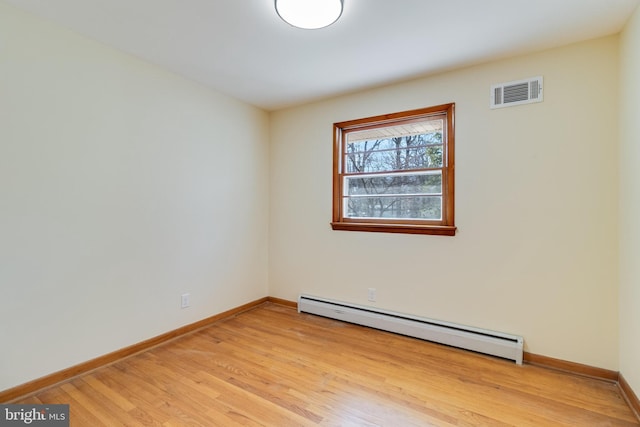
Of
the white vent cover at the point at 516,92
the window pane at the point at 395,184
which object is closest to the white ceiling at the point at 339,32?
the white vent cover at the point at 516,92

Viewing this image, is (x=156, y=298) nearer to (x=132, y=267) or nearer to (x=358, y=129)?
(x=132, y=267)

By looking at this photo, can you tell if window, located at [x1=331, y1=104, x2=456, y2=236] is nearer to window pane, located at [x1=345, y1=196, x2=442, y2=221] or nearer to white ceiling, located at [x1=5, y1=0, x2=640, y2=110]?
window pane, located at [x1=345, y1=196, x2=442, y2=221]

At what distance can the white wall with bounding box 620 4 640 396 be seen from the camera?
171 cm

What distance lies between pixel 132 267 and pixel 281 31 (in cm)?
206

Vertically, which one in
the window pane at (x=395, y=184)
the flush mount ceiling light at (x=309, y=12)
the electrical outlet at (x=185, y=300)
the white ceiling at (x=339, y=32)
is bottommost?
the electrical outlet at (x=185, y=300)

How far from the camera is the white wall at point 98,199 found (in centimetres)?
179

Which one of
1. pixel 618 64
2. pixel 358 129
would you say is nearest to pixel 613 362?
pixel 618 64

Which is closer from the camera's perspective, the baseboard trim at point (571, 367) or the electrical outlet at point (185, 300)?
the baseboard trim at point (571, 367)

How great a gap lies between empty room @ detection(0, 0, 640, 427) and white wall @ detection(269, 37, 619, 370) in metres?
0.01

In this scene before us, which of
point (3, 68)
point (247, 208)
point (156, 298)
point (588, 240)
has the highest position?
point (3, 68)

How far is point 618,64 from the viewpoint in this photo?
1996mm

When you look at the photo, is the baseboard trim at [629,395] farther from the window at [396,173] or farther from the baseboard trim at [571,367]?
the window at [396,173]

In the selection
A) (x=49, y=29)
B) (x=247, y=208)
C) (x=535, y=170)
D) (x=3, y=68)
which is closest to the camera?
(x=3, y=68)

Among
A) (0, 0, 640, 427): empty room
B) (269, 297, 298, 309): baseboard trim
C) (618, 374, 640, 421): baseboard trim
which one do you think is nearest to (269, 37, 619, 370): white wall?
(0, 0, 640, 427): empty room
